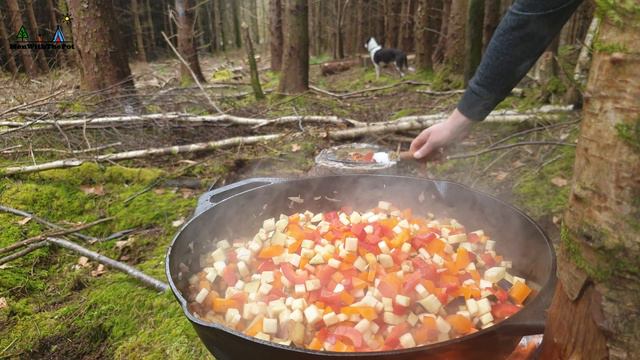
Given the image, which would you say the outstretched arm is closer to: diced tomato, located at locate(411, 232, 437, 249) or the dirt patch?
diced tomato, located at locate(411, 232, 437, 249)

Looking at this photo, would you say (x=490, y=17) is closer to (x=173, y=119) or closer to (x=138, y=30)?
(x=173, y=119)

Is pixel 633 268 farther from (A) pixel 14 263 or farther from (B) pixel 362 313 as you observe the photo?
(A) pixel 14 263

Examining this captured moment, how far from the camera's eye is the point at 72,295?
320 cm

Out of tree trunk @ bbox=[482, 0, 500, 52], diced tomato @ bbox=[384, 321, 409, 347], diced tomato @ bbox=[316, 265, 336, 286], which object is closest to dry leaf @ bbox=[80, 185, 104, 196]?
diced tomato @ bbox=[316, 265, 336, 286]

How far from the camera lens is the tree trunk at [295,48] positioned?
26.4ft

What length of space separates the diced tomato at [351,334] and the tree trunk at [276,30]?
11010 millimetres

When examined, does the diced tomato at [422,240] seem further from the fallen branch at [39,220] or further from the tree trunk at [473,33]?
the tree trunk at [473,33]

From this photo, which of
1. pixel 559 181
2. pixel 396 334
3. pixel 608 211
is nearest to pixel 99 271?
pixel 396 334

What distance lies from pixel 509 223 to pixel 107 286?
302 cm

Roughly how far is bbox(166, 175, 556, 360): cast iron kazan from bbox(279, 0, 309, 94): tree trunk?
645 cm

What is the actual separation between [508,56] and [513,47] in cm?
5

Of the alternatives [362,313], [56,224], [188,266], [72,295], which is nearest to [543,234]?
[362,313]

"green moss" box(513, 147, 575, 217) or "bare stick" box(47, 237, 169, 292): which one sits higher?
"green moss" box(513, 147, 575, 217)

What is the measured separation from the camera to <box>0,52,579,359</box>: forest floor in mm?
2748
